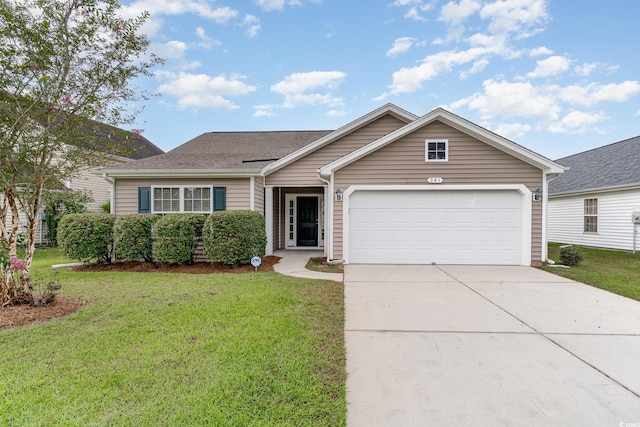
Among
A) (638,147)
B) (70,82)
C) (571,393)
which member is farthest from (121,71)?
(638,147)

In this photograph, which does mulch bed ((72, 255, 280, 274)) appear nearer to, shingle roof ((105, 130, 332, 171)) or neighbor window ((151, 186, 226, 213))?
neighbor window ((151, 186, 226, 213))

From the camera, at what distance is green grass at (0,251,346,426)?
7.92ft

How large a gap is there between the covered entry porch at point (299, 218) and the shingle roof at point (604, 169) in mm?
11388

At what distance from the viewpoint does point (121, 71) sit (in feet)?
17.3

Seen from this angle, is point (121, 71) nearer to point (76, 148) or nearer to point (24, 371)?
point (76, 148)

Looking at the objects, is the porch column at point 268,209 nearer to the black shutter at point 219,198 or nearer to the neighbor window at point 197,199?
the black shutter at point 219,198

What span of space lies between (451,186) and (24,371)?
9159 millimetres

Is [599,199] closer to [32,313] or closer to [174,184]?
[174,184]

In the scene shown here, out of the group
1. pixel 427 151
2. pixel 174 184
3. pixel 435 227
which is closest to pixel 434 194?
pixel 435 227

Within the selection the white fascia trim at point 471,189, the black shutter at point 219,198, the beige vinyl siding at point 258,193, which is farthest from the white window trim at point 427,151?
the black shutter at point 219,198

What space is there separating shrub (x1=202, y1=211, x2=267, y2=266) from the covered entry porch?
4194 mm

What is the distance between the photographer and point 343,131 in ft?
37.5

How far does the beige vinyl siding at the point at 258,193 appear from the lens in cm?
1060

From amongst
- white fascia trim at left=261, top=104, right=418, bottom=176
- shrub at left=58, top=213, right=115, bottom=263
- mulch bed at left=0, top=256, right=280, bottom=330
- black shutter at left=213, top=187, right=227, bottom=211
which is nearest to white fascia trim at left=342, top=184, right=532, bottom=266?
mulch bed at left=0, top=256, right=280, bottom=330
